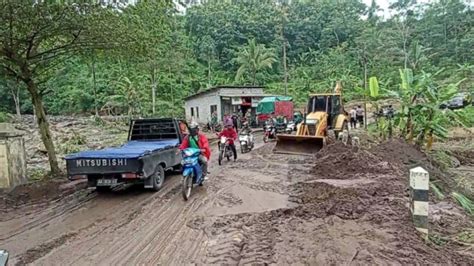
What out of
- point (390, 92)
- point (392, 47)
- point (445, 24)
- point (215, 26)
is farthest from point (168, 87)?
point (390, 92)

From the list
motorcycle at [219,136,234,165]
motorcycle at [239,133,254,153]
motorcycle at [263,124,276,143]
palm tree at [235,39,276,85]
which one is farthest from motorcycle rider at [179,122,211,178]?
palm tree at [235,39,276,85]

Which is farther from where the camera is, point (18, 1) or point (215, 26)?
point (215, 26)

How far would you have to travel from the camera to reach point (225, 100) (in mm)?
33719

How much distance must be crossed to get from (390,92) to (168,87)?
123ft

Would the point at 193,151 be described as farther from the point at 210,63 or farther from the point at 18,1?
the point at 210,63

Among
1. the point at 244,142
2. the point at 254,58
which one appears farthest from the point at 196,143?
the point at 254,58

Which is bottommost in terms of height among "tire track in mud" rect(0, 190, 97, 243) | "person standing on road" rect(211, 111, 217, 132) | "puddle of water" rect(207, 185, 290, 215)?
"tire track in mud" rect(0, 190, 97, 243)

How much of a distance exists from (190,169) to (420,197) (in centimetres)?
512

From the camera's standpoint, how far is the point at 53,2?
9297mm

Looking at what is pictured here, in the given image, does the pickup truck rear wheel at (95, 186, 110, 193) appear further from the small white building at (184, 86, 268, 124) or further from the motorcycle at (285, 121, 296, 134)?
the small white building at (184, 86, 268, 124)

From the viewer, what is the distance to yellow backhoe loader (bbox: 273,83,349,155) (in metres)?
15.8

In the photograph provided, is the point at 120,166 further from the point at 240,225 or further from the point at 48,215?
the point at 240,225

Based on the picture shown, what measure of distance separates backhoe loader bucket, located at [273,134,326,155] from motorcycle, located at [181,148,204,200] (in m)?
6.81

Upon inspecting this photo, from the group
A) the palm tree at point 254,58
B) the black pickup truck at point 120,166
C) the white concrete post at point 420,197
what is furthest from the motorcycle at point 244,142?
the palm tree at point 254,58
